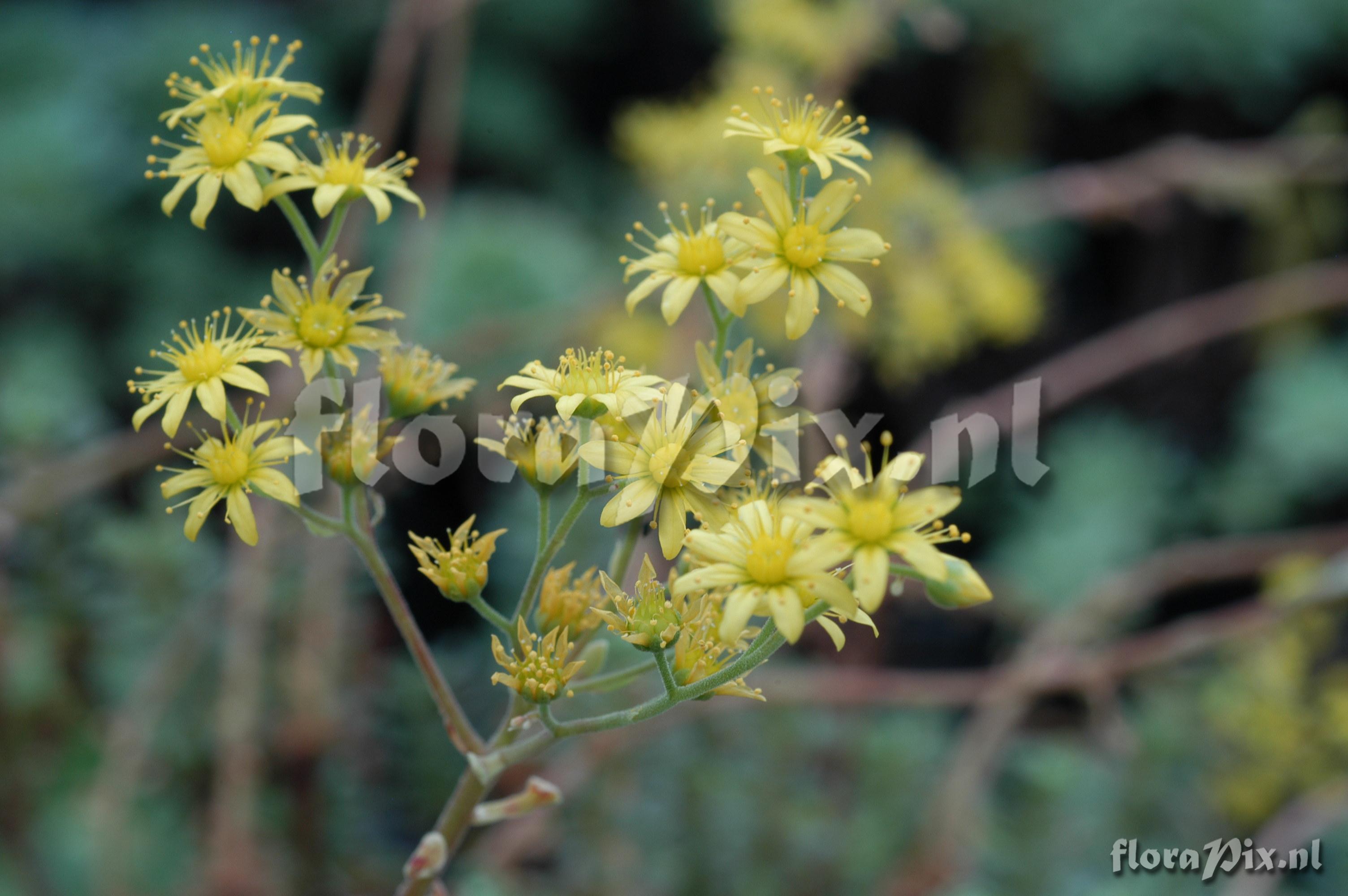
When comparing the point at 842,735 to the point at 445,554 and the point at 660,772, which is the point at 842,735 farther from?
the point at 445,554

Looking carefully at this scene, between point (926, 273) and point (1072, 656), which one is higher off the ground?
point (926, 273)

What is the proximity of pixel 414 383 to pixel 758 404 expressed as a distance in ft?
0.85

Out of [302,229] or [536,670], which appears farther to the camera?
[302,229]

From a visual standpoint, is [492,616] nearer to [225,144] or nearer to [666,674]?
[666,674]

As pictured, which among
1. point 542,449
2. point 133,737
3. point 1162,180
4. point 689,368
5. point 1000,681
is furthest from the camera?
point 1162,180

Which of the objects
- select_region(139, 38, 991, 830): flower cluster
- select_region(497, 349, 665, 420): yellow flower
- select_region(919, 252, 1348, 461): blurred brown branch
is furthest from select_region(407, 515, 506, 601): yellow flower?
select_region(919, 252, 1348, 461): blurred brown branch

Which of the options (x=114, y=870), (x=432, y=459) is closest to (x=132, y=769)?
(x=114, y=870)

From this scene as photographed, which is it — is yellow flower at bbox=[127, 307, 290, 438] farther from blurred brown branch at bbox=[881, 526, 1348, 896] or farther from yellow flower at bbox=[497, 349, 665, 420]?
blurred brown branch at bbox=[881, 526, 1348, 896]

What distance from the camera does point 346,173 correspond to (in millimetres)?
809

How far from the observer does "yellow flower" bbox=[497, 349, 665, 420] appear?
0.66 meters

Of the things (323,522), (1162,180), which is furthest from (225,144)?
(1162,180)

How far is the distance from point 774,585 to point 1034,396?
3.88ft

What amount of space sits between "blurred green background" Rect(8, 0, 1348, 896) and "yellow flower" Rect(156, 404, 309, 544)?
1.82ft

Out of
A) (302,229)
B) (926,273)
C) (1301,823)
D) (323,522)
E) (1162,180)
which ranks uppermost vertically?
(1162,180)
